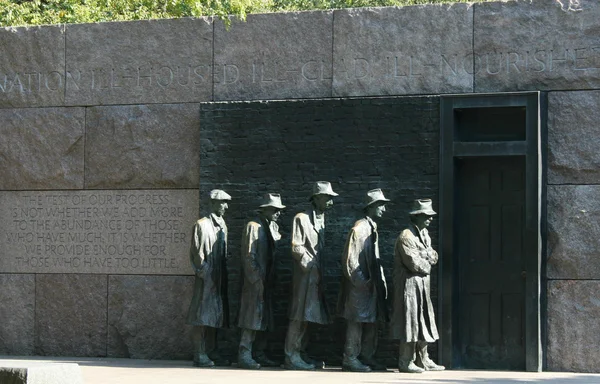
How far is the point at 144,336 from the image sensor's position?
15375mm

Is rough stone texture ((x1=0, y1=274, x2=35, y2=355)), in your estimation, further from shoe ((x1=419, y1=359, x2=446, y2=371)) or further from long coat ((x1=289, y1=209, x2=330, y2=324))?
shoe ((x1=419, y1=359, x2=446, y2=371))

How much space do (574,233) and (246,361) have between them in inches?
154

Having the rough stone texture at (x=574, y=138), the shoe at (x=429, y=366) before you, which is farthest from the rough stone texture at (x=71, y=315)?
the rough stone texture at (x=574, y=138)

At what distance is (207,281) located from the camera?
46.9ft

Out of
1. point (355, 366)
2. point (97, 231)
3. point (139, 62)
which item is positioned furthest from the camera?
point (97, 231)

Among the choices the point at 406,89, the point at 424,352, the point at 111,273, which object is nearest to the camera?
the point at 424,352

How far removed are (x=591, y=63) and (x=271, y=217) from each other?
3.98 m

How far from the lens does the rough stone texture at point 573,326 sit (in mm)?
13867

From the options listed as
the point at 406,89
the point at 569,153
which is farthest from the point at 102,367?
the point at 569,153

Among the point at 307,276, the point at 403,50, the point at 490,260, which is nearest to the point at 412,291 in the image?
the point at 307,276

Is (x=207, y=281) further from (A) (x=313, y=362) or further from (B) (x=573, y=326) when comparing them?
(B) (x=573, y=326)

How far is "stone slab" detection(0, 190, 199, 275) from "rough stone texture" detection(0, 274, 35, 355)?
193mm

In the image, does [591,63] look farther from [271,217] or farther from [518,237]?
[271,217]

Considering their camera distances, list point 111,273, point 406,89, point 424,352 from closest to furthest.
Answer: point 424,352 < point 406,89 < point 111,273
